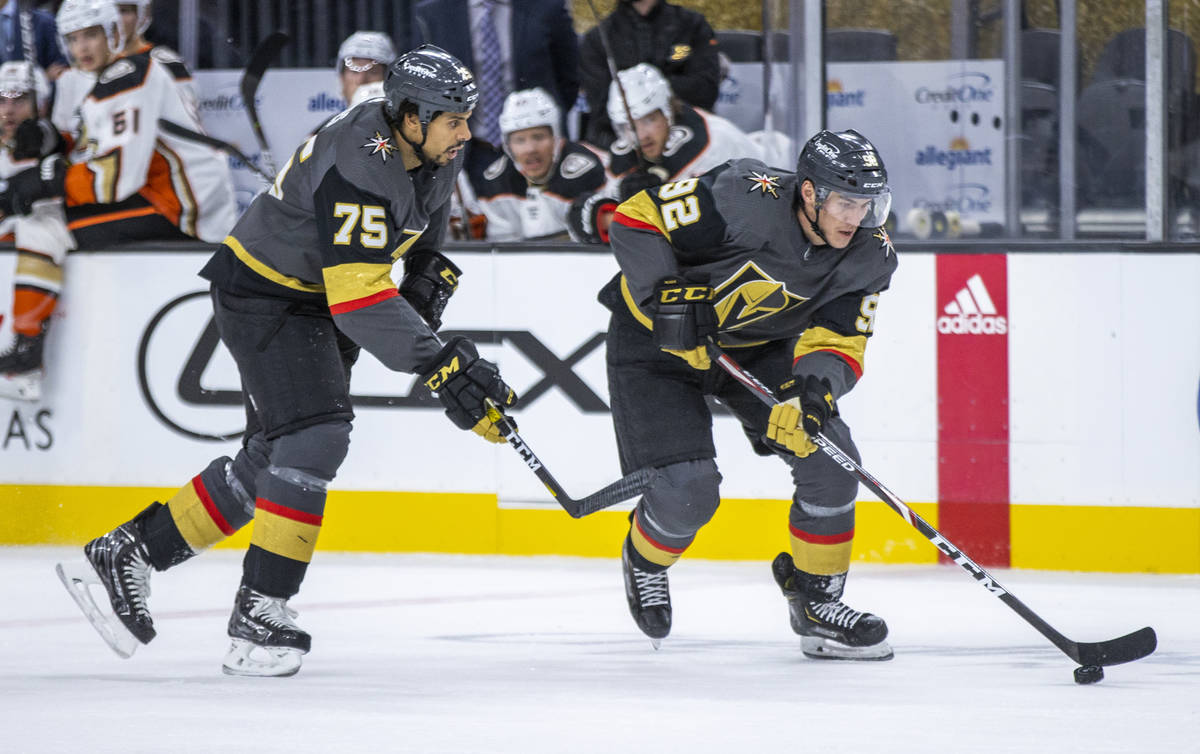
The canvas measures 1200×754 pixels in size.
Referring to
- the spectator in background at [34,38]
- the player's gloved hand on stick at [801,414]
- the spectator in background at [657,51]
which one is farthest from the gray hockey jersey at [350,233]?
the spectator in background at [34,38]

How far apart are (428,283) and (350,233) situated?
42cm

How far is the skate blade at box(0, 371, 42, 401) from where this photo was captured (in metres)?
5.02

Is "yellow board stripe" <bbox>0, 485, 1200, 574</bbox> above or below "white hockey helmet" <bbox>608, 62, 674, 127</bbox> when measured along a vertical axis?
below

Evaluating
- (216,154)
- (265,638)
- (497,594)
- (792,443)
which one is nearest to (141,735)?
(265,638)

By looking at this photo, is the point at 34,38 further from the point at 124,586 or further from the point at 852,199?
the point at 852,199

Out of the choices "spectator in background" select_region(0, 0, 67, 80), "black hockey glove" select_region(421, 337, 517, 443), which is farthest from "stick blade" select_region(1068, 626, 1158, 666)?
"spectator in background" select_region(0, 0, 67, 80)

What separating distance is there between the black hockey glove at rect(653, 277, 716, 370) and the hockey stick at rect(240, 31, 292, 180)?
2291mm

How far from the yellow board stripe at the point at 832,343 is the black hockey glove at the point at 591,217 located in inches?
59.1

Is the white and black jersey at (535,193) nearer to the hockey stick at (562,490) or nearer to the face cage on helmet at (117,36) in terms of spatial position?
the face cage on helmet at (117,36)

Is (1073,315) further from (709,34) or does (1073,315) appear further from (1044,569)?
(709,34)

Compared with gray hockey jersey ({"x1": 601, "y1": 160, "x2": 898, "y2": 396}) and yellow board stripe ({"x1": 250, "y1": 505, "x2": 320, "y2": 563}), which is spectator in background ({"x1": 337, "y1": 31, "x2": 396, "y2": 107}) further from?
yellow board stripe ({"x1": 250, "y1": 505, "x2": 320, "y2": 563})

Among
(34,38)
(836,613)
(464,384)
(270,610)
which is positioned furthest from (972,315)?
(34,38)

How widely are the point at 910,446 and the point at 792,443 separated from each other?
4.59 ft

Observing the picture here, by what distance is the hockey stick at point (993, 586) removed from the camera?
3170 millimetres
